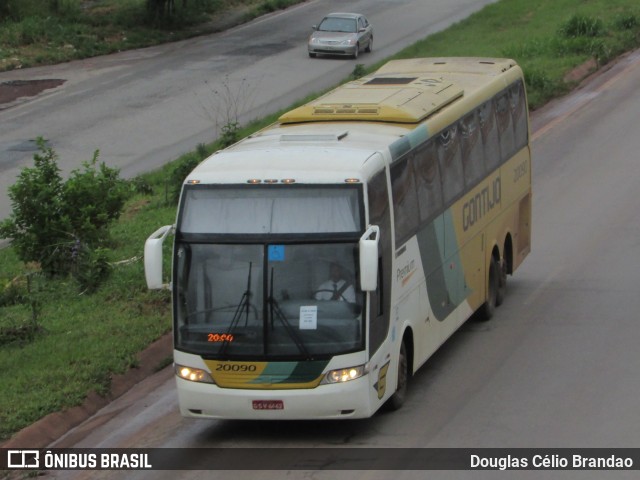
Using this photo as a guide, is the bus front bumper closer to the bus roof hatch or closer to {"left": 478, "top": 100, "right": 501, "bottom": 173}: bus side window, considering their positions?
the bus roof hatch

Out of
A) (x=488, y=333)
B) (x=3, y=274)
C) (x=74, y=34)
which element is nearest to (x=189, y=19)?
(x=74, y=34)

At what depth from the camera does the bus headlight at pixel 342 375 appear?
478 inches

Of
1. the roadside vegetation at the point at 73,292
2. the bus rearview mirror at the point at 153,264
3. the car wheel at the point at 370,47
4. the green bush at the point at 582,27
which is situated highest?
the bus rearview mirror at the point at 153,264

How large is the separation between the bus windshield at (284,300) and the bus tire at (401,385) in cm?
147

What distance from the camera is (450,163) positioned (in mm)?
15539

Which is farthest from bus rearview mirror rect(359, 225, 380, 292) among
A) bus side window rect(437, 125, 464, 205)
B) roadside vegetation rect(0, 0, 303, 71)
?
roadside vegetation rect(0, 0, 303, 71)

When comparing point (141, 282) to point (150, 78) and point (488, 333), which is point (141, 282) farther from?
point (150, 78)

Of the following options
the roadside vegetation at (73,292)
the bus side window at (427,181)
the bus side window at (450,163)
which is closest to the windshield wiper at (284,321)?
the bus side window at (427,181)

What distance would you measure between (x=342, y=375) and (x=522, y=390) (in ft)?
9.28

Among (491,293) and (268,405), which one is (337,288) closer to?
(268,405)

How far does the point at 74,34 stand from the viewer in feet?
150

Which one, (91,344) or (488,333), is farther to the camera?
(488,333)

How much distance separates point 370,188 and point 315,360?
1799mm

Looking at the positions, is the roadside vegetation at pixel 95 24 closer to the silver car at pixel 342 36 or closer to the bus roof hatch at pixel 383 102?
the silver car at pixel 342 36
